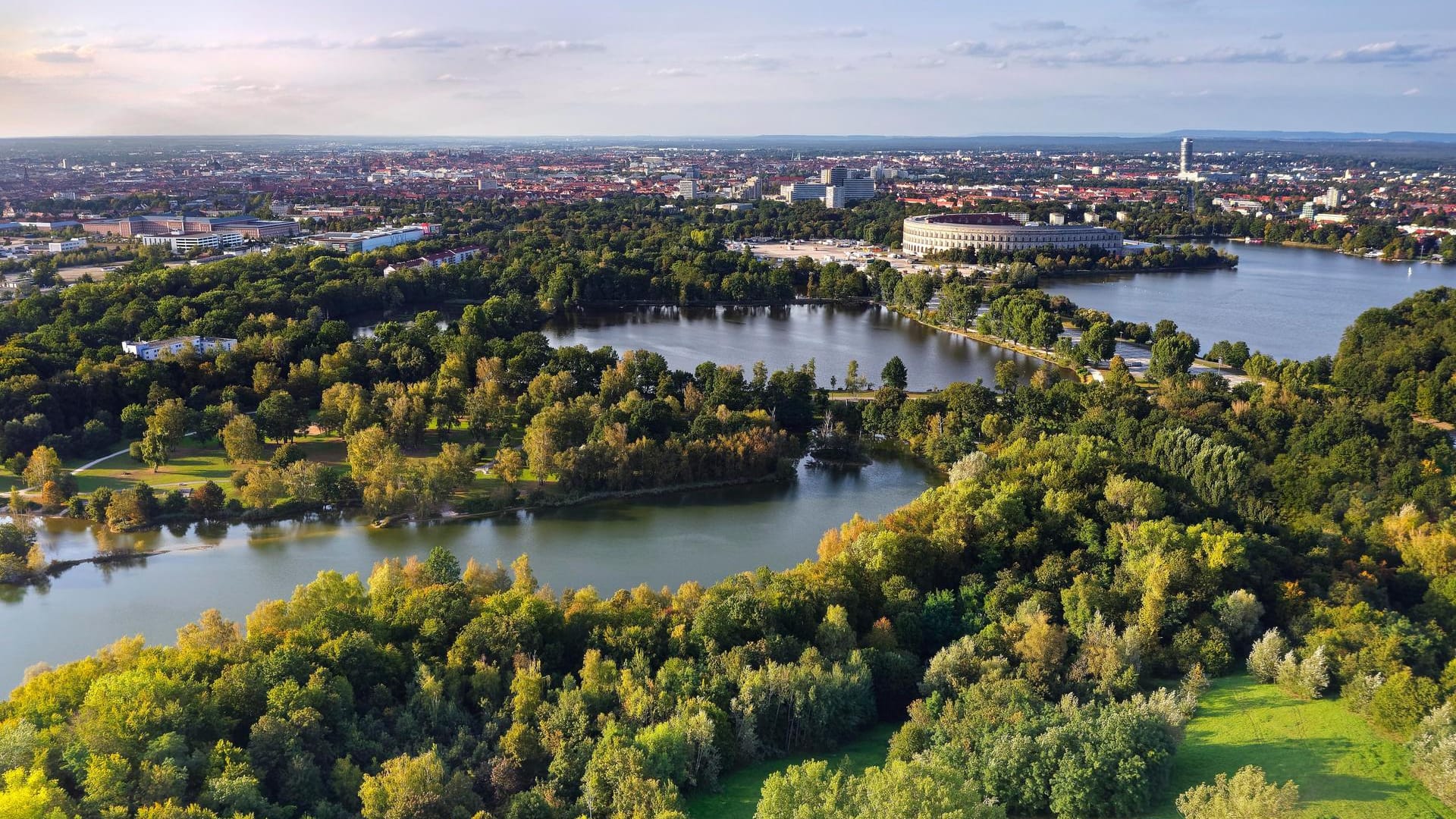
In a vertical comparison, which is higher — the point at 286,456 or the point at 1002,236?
the point at 1002,236

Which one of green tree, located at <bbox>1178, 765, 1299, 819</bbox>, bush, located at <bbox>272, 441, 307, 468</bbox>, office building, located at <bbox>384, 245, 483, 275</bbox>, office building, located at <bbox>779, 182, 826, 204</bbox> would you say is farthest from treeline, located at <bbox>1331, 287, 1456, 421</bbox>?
office building, located at <bbox>779, 182, 826, 204</bbox>

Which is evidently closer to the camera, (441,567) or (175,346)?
(441,567)

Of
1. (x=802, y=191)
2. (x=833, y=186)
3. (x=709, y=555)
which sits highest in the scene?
(x=833, y=186)

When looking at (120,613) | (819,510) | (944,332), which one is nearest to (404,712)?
(120,613)

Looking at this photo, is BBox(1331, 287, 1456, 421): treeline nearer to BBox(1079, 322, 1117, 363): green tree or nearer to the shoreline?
BBox(1079, 322, 1117, 363): green tree

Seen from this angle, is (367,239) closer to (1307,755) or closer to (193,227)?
(193,227)

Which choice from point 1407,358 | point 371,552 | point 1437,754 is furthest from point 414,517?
point 1407,358

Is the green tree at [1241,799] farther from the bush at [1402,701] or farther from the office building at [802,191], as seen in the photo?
the office building at [802,191]

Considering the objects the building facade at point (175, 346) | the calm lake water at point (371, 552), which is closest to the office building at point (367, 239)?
the building facade at point (175, 346)
